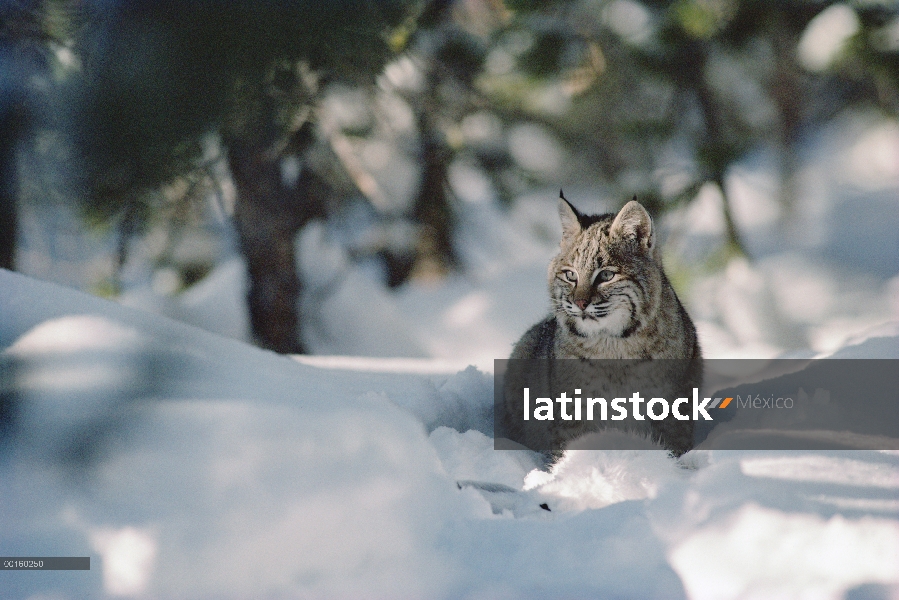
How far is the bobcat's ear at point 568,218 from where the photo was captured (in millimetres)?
2267

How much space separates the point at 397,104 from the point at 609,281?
12.1 ft

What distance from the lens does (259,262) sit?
190 inches

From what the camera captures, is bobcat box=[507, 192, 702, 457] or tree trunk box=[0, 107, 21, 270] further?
bobcat box=[507, 192, 702, 457]

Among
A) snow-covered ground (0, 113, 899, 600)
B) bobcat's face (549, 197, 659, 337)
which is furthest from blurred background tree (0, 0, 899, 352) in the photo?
bobcat's face (549, 197, 659, 337)

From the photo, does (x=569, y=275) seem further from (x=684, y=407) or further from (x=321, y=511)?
(x=321, y=511)

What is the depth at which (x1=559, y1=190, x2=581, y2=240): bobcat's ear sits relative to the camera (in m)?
2.27

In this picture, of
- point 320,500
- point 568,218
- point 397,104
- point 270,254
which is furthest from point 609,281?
point 397,104

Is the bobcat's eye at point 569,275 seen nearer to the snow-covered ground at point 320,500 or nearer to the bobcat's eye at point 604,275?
the bobcat's eye at point 604,275

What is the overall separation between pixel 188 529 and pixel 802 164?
6.98 m

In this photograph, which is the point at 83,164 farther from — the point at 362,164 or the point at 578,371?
the point at 362,164

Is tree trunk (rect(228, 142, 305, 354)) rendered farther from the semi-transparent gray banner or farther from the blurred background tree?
the semi-transparent gray banner

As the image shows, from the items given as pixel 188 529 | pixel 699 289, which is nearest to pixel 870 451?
pixel 188 529

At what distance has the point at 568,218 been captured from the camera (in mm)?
2297

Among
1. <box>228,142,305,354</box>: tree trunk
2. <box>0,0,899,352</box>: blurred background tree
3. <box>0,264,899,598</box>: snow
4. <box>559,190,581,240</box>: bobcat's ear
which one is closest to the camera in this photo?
<box>0,264,899,598</box>: snow
